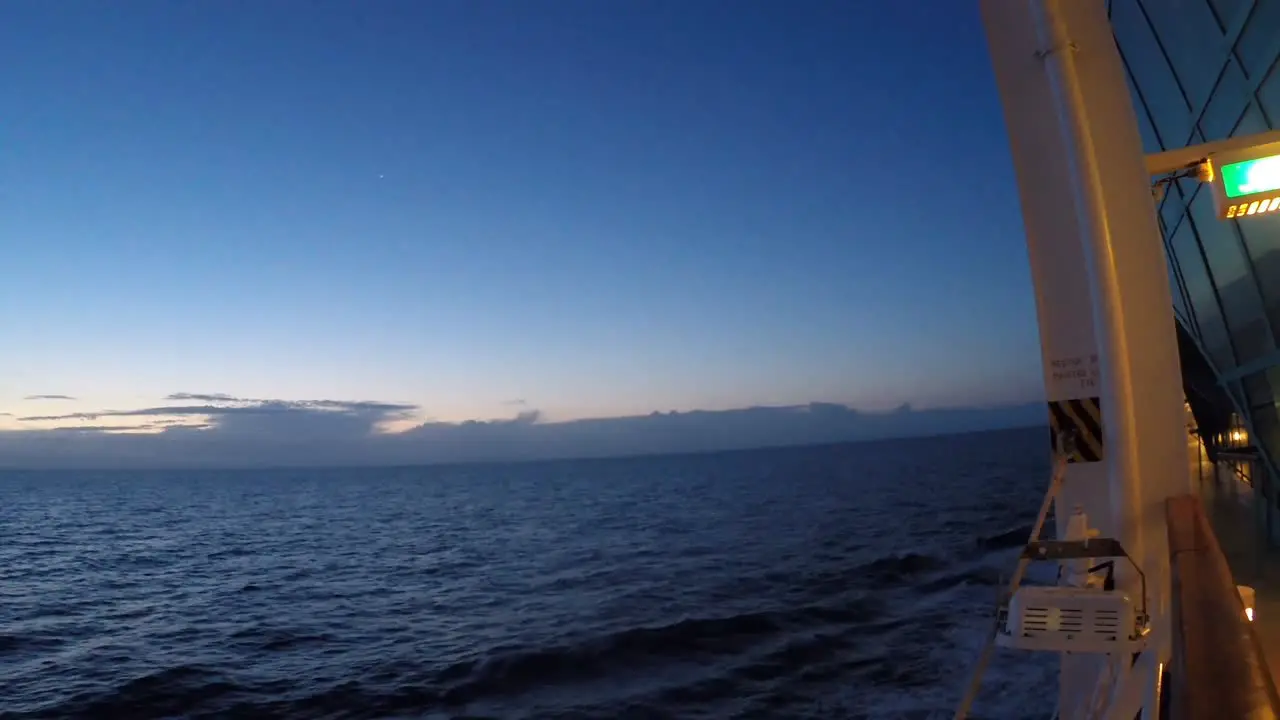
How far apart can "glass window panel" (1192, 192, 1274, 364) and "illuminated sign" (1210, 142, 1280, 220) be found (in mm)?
4669

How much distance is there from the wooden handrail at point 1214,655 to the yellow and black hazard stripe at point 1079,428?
3.25 m

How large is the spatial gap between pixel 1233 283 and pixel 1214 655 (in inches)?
405

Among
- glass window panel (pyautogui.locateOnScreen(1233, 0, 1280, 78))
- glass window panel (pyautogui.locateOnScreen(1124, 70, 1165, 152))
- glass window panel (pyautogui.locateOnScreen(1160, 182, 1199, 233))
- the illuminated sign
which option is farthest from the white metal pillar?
glass window panel (pyautogui.locateOnScreen(1124, 70, 1165, 152))

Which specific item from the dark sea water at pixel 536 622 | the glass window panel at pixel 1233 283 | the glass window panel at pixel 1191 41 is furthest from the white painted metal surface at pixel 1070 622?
the dark sea water at pixel 536 622

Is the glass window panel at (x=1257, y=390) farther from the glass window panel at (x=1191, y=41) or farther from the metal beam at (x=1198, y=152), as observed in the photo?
the metal beam at (x=1198, y=152)

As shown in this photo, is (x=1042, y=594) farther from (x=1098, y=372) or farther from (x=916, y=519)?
(x=916, y=519)

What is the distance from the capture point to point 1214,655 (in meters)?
2.08

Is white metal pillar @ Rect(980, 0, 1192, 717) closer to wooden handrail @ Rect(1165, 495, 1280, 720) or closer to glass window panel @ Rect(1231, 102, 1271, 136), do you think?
glass window panel @ Rect(1231, 102, 1271, 136)

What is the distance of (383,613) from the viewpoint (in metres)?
20.9

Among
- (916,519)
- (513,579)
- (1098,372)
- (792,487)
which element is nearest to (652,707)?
(1098,372)

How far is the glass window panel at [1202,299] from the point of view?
445 inches

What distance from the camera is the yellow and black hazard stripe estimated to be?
6.72 meters

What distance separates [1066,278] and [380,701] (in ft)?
39.7

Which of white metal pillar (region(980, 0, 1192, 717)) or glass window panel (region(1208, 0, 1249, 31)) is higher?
glass window panel (region(1208, 0, 1249, 31))
